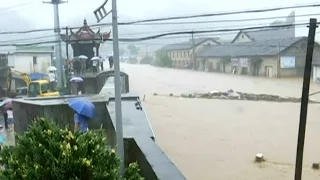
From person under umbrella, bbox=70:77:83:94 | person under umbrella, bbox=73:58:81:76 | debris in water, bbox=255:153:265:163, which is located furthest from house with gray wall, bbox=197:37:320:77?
debris in water, bbox=255:153:265:163

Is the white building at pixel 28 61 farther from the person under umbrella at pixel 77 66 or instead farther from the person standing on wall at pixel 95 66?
the person standing on wall at pixel 95 66

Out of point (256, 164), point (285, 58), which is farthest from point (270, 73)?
point (256, 164)

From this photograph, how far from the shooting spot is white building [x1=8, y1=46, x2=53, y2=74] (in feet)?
89.7

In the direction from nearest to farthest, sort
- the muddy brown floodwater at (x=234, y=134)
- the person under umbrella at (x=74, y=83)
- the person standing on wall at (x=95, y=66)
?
1. the muddy brown floodwater at (x=234, y=134)
2. the person under umbrella at (x=74, y=83)
3. the person standing on wall at (x=95, y=66)

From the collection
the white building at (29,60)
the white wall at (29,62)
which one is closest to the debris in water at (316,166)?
the white wall at (29,62)

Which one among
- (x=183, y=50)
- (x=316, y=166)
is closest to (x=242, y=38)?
(x=183, y=50)

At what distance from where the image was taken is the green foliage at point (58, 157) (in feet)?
7.87

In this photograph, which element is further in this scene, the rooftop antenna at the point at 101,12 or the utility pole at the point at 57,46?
the utility pole at the point at 57,46

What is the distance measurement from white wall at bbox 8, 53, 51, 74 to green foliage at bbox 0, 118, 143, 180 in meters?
24.6

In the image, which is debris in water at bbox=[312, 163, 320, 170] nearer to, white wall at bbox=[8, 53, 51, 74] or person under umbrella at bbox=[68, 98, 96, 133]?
person under umbrella at bbox=[68, 98, 96, 133]

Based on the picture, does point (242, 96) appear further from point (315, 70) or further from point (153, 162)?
point (153, 162)

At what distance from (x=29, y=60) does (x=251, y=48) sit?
1976 centimetres

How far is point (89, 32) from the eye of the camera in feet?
68.0

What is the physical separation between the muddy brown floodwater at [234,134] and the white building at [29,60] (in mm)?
8211
